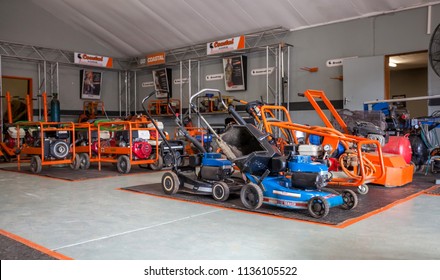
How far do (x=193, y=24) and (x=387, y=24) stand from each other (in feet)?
18.8

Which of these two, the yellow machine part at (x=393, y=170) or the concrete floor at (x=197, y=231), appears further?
the yellow machine part at (x=393, y=170)

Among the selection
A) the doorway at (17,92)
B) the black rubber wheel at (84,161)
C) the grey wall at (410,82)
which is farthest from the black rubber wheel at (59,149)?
the grey wall at (410,82)

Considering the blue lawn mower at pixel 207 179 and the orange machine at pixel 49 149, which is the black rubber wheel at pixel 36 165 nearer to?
the orange machine at pixel 49 149

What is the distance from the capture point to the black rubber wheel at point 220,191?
457cm

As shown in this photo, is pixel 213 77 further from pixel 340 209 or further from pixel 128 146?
pixel 340 209

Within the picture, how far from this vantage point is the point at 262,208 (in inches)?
167

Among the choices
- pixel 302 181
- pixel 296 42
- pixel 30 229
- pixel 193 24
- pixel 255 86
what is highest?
pixel 193 24

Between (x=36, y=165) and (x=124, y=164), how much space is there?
68.8 inches

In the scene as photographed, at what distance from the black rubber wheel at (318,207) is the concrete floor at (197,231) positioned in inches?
9.3

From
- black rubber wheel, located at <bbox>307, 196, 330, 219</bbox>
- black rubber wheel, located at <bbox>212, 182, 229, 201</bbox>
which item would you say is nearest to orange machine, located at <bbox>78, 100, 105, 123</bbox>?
black rubber wheel, located at <bbox>212, 182, 229, 201</bbox>

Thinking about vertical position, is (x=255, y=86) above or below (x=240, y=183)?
above

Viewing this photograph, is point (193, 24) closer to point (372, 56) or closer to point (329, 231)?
point (372, 56)

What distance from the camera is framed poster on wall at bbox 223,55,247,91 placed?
12689mm
